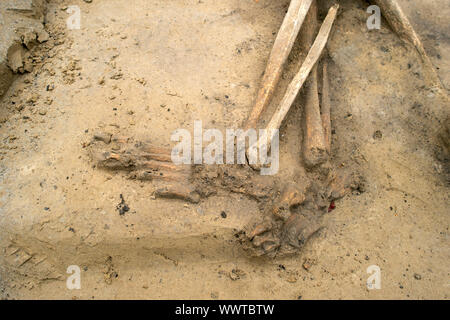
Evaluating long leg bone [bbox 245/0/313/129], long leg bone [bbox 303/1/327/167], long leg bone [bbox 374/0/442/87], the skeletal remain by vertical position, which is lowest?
A: the skeletal remain

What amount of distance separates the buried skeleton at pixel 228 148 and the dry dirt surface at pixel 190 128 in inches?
3.7

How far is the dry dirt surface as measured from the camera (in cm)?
258

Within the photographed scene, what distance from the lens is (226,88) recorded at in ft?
10.7

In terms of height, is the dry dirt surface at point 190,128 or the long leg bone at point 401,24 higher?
the long leg bone at point 401,24

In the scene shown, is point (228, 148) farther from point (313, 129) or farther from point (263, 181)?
point (313, 129)

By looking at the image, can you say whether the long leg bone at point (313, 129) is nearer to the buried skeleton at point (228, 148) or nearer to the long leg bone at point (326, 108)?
the long leg bone at point (326, 108)

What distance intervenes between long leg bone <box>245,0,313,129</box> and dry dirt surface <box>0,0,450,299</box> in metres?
0.20

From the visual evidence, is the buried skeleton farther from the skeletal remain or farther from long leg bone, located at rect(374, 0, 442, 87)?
long leg bone, located at rect(374, 0, 442, 87)

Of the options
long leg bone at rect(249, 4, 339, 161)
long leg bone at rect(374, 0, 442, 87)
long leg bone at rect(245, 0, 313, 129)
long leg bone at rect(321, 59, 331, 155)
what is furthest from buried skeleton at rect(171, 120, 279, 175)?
long leg bone at rect(374, 0, 442, 87)

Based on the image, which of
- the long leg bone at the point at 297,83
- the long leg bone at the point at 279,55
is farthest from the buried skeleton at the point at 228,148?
the long leg bone at the point at 279,55

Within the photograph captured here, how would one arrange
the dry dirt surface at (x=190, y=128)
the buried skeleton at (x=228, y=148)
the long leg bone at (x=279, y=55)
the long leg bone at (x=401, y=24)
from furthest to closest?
1. the long leg bone at (x=401, y=24)
2. the long leg bone at (x=279, y=55)
3. the buried skeleton at (x=228, y=148)
4. the dry dirt surface at (x=190, y=128)

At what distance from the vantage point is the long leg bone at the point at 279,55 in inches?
117

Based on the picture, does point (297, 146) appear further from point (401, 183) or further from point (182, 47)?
point (182, 47)

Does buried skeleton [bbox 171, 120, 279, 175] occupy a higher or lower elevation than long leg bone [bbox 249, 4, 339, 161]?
lower
